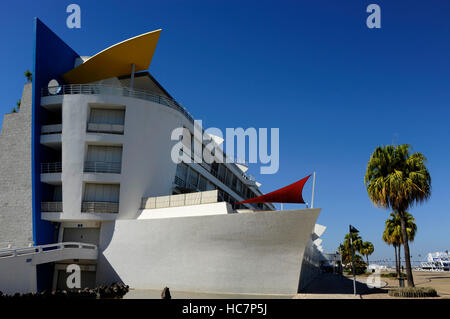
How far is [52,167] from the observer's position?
26.7m

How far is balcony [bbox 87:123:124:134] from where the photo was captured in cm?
2561

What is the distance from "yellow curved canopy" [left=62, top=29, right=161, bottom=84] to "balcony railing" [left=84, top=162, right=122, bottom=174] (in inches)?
328

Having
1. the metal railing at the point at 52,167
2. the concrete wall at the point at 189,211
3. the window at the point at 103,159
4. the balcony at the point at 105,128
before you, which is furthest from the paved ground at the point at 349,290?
the metal railing at the point at 52,167

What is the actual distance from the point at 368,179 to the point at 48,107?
24.6 metres

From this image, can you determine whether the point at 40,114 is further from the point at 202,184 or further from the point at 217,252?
the point at 217,252

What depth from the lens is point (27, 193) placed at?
26594 mm

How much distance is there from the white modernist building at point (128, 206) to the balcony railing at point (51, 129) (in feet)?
0.25

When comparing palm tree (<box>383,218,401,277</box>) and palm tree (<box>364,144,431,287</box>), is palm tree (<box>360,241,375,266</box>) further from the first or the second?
palm tree (<box>364,144,431,287</box>)

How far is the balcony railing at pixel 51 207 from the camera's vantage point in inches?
989

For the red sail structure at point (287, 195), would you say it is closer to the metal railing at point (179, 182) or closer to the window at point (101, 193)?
the metal railing at point (179, 182)

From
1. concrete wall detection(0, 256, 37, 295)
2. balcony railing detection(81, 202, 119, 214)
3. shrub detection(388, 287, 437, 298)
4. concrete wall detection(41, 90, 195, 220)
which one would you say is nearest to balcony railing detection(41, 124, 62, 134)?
concrete wall detection(41, 90, 195, 220)

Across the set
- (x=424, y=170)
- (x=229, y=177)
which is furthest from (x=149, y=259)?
(x=229, y=177)
